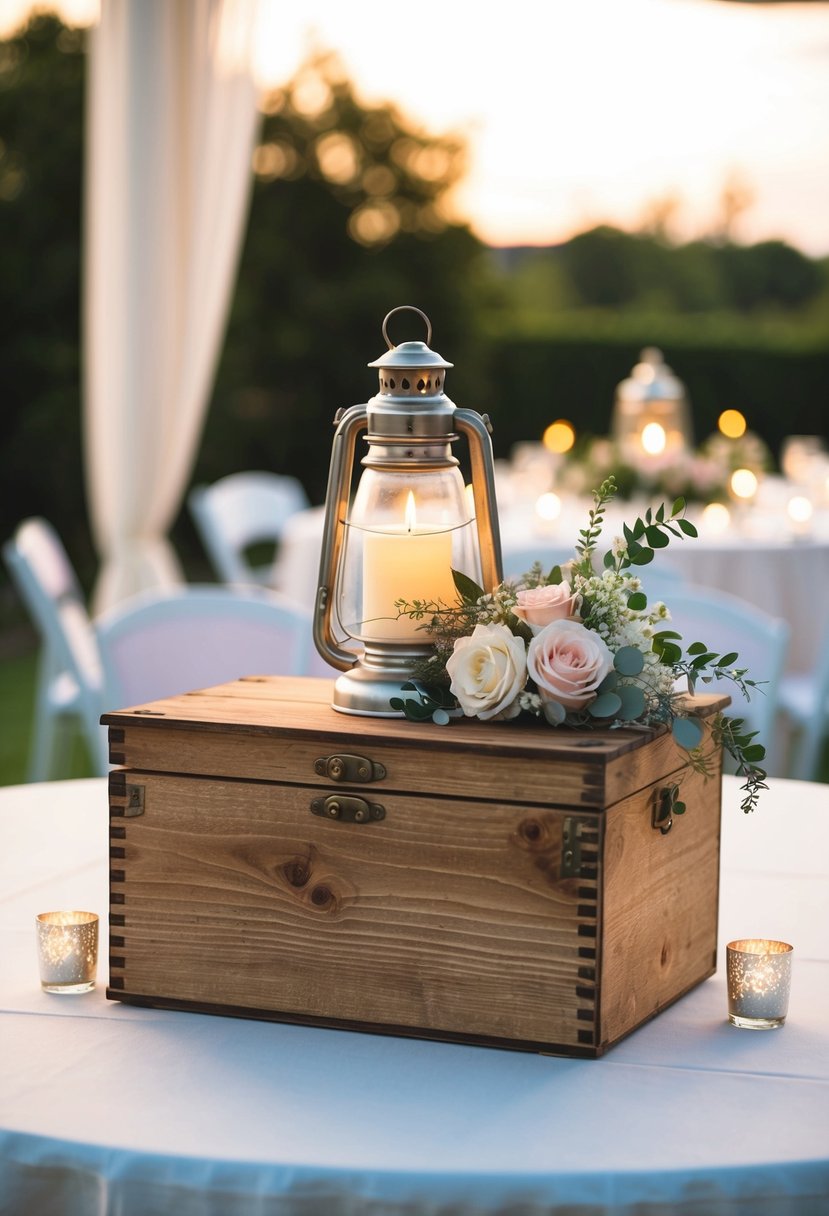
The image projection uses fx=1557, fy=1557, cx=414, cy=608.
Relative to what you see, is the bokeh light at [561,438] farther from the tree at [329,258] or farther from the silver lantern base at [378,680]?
the tree at [329,258]

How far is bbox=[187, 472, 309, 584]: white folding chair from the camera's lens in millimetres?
5379

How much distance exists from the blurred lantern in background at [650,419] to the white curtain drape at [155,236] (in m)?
1.36

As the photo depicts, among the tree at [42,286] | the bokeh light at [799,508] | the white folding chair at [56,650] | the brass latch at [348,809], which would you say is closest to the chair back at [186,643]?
the white folding chair at [56,650]

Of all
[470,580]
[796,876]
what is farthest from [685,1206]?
[796,876]

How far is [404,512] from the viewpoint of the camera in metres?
1.22

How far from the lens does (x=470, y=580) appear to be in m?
1.21

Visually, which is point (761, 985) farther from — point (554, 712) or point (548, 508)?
point (548, 508)

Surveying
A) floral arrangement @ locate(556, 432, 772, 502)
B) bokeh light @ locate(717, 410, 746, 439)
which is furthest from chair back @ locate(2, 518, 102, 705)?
bokeh light @ locate(717, 410, 746, 439)

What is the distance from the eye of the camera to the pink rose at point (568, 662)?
1113 mm

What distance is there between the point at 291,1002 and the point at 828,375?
993cm

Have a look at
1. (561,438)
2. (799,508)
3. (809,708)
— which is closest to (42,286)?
(561,438)

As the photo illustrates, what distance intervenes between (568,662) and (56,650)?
112 inches

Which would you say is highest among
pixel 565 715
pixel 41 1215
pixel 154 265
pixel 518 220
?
pixel 518 220

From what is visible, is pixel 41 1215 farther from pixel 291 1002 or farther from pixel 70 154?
pixel 70 154
